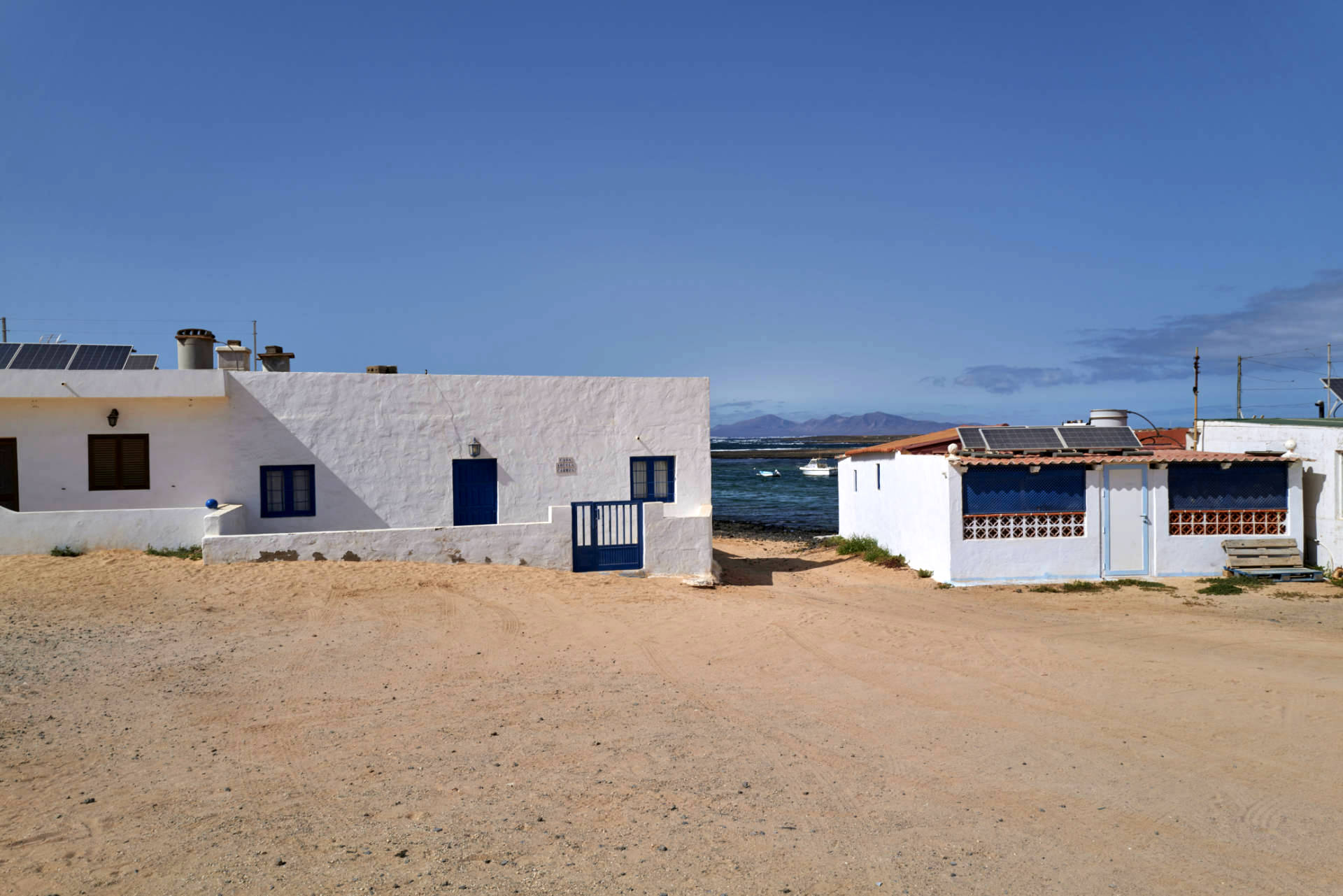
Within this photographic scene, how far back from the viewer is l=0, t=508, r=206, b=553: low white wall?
1395cm

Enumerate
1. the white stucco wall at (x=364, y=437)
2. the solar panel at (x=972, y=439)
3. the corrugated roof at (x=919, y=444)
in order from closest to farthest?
the white stucco wall at (x=364, y=437) < the solar panel at (x=972, y=439) < the corrugated roof at (x=919, y=444)

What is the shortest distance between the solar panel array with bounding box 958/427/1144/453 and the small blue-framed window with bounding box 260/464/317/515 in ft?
43.6

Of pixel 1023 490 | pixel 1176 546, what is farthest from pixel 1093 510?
pixel 1176 546

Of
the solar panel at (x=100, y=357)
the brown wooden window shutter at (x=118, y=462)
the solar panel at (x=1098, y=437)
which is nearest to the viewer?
the brown wooden window shutter at (x=118, y=462)

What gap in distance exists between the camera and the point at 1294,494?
16922mm

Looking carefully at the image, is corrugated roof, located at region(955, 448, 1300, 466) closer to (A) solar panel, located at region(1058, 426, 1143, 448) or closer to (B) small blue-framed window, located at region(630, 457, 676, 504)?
(A) solar panel, located at region(1058, 426, 1143, 448)

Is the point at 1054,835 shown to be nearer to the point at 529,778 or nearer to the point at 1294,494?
the point at 529,778

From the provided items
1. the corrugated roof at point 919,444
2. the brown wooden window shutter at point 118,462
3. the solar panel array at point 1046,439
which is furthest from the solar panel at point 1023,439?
the brown wooden window shutter at point 118,462

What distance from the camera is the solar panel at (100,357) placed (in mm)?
15977

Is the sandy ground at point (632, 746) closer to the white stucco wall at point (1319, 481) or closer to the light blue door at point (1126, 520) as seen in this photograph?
Result: the light blue door at point (1126, 520)

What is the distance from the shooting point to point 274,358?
18375 mm

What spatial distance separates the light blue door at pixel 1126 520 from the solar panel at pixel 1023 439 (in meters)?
1.19

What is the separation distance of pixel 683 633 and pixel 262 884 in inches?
293

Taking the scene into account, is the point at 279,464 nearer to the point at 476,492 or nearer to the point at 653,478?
the point at 476,492
